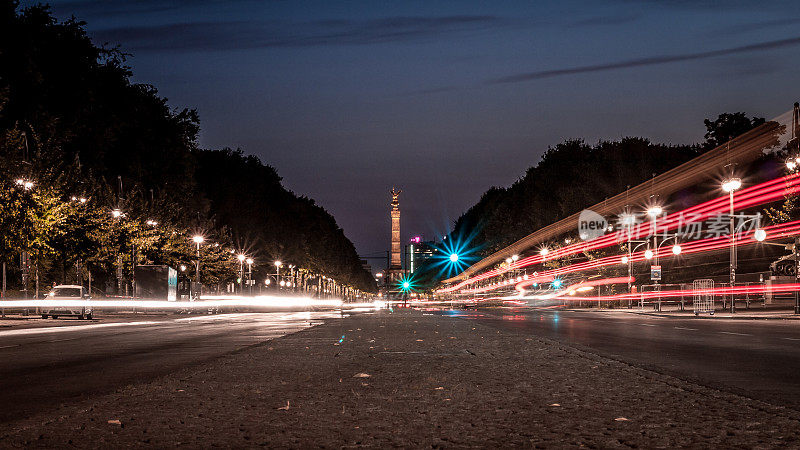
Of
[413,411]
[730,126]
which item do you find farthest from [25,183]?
[730,126]

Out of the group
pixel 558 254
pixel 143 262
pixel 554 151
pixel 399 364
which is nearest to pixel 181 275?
pixel 143 262

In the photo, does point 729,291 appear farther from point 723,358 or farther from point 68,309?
point 68,309

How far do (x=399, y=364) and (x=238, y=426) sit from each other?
5.61 metres

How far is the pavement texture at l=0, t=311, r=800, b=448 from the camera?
6.29 m

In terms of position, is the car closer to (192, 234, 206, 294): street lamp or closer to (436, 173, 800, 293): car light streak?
(192, 234, 206, 294): street lamp

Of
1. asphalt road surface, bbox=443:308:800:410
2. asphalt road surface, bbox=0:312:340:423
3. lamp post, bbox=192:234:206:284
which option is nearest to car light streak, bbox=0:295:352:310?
lamp post, bbox=192:234:206:284

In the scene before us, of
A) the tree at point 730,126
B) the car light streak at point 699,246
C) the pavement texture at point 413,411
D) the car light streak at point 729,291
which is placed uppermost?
the tree at point 730,126

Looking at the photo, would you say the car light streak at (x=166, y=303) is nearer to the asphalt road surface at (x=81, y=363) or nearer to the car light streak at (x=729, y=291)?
the asphalt road surface at (x=81, y=363)

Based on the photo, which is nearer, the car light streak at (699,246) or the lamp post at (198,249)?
the car light streak at (699,246)

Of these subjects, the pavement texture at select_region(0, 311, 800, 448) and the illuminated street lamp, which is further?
the illuminated street lamp

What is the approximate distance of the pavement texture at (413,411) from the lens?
6285 millimetres

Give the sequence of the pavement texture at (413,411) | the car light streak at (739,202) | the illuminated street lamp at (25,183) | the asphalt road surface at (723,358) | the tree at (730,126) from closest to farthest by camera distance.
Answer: the pavement texture at (413,411), the asphalt road surface at (723,358), the illuminated street lamp at (25,183), the car light streak at (739,202), the tree at (730,126)

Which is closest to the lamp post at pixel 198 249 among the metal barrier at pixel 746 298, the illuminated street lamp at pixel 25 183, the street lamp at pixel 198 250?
the street lamp at pixel 198 250

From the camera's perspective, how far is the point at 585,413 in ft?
24.5
